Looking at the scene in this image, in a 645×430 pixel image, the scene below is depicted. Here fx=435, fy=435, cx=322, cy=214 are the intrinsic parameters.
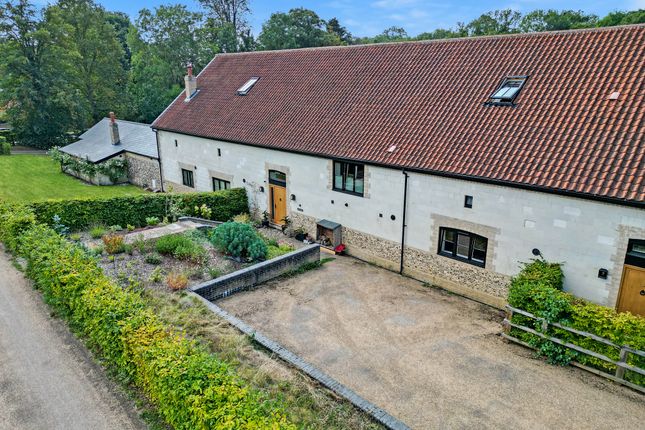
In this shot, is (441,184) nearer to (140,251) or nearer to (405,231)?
(405,231)

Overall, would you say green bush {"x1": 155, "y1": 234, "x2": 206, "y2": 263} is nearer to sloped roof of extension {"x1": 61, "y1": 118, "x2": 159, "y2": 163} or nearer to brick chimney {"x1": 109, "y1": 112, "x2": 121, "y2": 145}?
sloped roof of extension {"x1": 61, "y1": 118, "x2": 159, "y2": 163}

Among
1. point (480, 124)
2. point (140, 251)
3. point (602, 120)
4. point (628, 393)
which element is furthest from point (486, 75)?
point (140, 251)

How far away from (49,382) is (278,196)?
12370 millimetres

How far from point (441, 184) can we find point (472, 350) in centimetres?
515

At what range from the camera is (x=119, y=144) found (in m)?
32.1

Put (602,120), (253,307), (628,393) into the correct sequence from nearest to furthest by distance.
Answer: (628,393), (602,120), (253,307)

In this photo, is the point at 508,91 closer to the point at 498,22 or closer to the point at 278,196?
the point at 278,196

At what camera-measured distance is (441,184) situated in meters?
13.6

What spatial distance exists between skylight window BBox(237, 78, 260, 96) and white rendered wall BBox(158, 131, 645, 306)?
3.50 metres

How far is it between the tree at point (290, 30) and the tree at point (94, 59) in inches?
680

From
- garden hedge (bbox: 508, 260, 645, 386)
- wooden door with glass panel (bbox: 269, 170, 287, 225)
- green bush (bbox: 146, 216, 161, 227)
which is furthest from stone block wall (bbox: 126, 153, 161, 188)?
garden hedge (bbox: 508, 260, 645, 386)

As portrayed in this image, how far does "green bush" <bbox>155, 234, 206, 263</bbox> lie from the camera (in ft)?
47.8

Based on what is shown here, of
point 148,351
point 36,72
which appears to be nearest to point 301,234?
point 148,351

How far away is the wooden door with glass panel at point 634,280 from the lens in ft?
34.0
